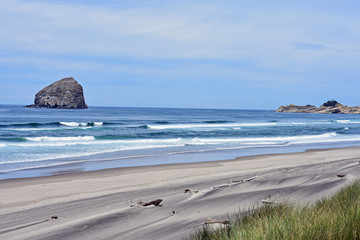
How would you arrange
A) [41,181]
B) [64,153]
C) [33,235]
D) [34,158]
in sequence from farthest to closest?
[64,153] → [34,158] → [41,181] → [33,235]

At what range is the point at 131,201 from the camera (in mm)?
6664

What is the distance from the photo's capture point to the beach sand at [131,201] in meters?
4.98

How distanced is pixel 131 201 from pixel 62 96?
120202 mm

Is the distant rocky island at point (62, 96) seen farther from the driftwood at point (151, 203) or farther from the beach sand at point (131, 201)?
the driftwood at point (151, 203)

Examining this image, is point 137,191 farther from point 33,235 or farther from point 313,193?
point 313,193

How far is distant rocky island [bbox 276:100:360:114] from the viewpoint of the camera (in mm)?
146125

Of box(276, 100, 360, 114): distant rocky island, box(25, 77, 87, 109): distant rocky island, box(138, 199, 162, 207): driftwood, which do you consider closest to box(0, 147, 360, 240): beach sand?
box(138, 199, 162, 207): driftwood

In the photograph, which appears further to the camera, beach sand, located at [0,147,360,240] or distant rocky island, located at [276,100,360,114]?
distant rocky island, located at [276,100,360,114]

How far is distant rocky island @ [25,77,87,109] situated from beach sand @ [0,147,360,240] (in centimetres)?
11368

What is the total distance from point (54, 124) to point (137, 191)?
39.1 m

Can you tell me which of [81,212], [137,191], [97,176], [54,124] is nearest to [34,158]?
[97,176]

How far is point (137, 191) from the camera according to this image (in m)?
7.92

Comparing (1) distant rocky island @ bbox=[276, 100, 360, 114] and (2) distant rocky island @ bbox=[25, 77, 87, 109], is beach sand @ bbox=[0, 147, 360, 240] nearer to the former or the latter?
(2) distant rocky island @ bbox=[25, 77, 87, 109]

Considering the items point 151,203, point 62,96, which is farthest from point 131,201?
point 62,96
